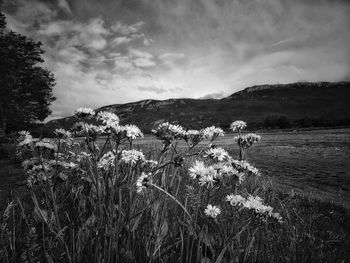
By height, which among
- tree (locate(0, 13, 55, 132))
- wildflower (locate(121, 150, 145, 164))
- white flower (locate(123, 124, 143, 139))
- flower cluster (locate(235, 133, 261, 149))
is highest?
tree (locate(0, 13, 55, 132))

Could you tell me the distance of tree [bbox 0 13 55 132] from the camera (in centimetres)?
2717

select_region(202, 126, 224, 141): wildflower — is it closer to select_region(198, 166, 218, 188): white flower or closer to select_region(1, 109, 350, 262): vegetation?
select_region(1, 109, 350, 262): vegetation

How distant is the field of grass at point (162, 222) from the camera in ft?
6.19

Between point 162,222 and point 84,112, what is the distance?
1.40 metres

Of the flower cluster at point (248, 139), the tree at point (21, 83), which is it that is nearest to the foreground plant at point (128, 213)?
the flower cluster at point (248, 139)

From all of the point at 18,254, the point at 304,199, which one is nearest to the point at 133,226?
the point at 18,254

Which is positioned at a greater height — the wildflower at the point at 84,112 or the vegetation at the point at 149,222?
the wildflower at the point at 84,112

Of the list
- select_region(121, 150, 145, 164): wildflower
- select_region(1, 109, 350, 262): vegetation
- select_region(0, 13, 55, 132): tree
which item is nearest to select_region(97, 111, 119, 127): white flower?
select_region(1, 109, 350, 262): vegetation

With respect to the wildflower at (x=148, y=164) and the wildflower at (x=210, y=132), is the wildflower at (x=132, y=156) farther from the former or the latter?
the wildflower at (x=210, y=132)

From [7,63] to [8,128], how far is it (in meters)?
10.9

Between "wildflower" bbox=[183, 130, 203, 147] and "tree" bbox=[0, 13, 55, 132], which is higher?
"tree" bbox=[0, 13, 55, 132]

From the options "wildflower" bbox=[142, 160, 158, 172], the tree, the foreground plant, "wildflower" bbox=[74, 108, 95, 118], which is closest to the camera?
the foreground plant

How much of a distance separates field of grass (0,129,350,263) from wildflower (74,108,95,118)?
54 cm

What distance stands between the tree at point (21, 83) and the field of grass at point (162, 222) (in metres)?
25.1
